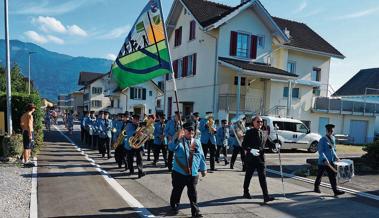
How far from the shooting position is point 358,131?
108 feet

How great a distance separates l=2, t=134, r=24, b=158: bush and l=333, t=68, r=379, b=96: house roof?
1686 inches

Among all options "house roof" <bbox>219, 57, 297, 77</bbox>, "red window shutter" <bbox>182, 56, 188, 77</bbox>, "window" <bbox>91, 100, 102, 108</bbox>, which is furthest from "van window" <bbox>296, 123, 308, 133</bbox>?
"window" <bbox>91, 100, 102, 108</bbox>

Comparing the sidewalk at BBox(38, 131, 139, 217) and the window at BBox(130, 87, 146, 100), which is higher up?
the window at BBox(130, 87, 146, 100)

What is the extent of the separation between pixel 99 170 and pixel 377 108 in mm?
29391

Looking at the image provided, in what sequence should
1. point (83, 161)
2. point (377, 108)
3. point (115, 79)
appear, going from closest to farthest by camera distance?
point (115, 79) → point (83, 161) → point (377, 108)

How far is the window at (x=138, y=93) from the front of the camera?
5638 cm

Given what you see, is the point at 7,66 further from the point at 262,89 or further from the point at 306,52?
the point at 306,52

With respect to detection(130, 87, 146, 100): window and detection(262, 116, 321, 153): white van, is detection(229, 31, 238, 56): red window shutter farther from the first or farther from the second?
detection(130, 87, 146, 100): window

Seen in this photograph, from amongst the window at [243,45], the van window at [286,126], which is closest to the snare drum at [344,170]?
the van window at [286,126]

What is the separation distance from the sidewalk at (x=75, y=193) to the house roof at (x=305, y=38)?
22.8 metres

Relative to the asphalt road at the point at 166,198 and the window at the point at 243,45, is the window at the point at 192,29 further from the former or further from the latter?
the asphalt road at the point at 166,198

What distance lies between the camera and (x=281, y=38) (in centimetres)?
2819

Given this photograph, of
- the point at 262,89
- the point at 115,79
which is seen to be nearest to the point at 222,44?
the point at 262,89

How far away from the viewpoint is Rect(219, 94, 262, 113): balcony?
2548 centimetres
